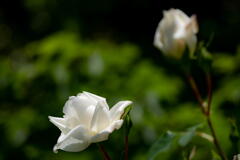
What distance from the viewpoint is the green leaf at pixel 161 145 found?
896 millimetres

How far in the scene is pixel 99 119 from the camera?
0.75 m

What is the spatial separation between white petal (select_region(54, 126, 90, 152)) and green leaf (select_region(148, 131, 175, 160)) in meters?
0.16

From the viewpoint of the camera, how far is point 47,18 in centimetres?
365

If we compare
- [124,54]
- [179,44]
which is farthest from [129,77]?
[179,44]

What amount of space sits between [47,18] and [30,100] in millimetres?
1775

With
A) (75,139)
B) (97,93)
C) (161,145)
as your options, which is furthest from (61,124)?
(97,93)

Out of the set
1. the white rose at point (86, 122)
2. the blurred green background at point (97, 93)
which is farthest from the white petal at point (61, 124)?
the blurred green background at point (97, 93)

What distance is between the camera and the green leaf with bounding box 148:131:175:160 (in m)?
0.90

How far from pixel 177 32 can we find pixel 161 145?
0.18 metres

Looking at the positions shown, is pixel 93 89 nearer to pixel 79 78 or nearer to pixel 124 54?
pixel 79 78

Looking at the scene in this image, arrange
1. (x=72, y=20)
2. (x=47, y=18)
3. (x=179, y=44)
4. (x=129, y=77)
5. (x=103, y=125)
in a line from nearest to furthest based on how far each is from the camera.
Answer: (x=103, y=125) → (x=179, y=44) → (x=129, y=77) → (x=72, y=20) → (x=47, y=18)

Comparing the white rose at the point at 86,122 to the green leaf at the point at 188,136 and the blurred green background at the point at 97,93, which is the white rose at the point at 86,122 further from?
the blurred green background at the point at 97,93

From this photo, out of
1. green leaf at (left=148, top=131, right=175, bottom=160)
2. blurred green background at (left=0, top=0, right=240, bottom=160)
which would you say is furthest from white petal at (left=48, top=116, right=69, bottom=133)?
blurred green background at (left=0, top=0, right=240, bottom=160)

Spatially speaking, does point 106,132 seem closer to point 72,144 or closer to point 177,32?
point 72,144
